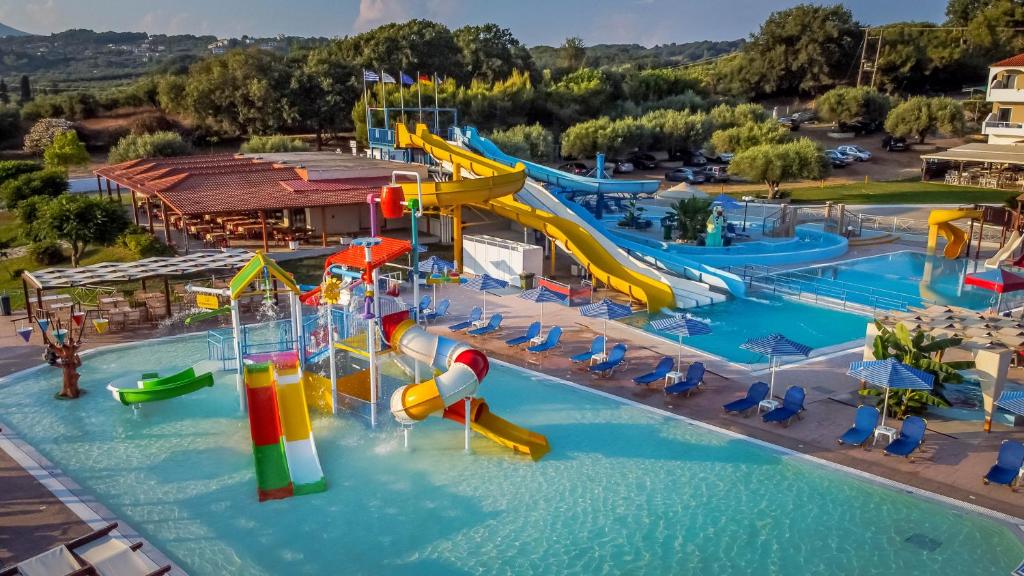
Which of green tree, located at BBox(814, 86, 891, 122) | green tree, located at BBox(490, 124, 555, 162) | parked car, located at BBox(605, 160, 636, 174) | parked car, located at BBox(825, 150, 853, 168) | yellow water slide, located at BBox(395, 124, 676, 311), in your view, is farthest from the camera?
green tree, located at BBox(814, 86, 891, 122)

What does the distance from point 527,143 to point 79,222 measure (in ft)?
101

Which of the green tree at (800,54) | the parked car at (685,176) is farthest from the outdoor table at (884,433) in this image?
the green tree at (800,54)

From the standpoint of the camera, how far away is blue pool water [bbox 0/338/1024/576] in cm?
1114

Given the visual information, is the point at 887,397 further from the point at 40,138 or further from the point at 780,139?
the point at 40,138

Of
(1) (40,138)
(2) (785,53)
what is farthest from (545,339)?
(2) (785,53)

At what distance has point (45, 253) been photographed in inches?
1114

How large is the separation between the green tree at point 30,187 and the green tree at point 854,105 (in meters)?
61.7

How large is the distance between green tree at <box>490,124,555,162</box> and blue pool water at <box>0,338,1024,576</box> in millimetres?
35352

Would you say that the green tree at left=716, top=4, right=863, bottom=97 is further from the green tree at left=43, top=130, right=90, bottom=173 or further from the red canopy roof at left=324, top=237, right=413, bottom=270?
the red canopy roof at left=324, top=237, right=413, bottom=270

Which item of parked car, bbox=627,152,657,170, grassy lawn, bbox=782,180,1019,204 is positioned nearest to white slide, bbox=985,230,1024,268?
grassy lawn, bbox=782,180,1019,204

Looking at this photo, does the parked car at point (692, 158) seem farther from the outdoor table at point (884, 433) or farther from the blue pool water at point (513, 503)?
the outdoor table at point (884, 433)

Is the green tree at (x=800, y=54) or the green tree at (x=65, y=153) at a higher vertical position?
the green tree at (x=800, y=54)

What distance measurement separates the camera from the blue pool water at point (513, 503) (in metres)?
11.1

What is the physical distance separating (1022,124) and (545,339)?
45.4 metres
